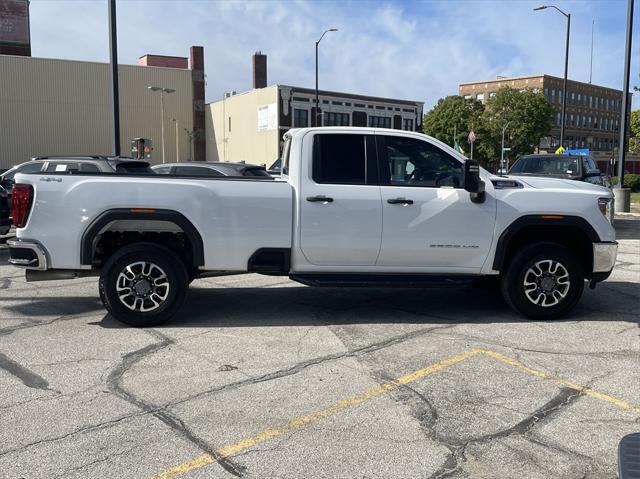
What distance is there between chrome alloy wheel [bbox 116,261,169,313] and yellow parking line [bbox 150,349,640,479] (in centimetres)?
265

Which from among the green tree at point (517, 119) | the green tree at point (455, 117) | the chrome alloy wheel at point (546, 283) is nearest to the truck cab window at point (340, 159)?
the chrome alloy wheel at point (546, 283)

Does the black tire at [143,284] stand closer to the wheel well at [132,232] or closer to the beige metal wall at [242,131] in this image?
the wheel well at [132,232]

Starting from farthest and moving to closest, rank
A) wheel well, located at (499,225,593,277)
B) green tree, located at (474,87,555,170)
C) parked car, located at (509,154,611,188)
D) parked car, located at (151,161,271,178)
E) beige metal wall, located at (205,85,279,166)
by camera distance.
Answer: green tree, located at (474,87,555,170) → beige metal wall, located at (205,85,279,166) → parked car, located at (509,154,611,188) → parked car, located at (151,161,271,178) → wheel well, located at (499,225,593,277)

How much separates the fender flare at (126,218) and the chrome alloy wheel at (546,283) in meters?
3.61

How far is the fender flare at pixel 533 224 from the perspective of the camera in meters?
6.30

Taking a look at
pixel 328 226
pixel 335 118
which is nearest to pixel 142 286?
pixel 328 226

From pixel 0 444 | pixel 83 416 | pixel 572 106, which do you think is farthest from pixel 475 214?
pixel 572 106

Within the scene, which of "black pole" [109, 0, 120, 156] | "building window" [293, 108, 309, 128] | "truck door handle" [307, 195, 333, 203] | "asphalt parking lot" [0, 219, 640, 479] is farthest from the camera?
"building window" [293, 108, 309, 128]

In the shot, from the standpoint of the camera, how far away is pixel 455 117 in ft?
238

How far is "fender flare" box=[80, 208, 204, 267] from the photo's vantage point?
586 centimetres

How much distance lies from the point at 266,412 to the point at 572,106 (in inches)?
4545

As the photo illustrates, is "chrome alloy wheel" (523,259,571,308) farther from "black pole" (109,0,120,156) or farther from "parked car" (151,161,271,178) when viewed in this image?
"black pole" (109,0,120,156)

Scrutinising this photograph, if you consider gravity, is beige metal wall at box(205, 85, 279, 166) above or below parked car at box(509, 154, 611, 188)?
above

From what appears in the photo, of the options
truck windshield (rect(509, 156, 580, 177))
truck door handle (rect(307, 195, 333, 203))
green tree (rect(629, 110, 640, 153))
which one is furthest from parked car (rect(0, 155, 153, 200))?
green tree (rect(629, 110, 640, 153))
